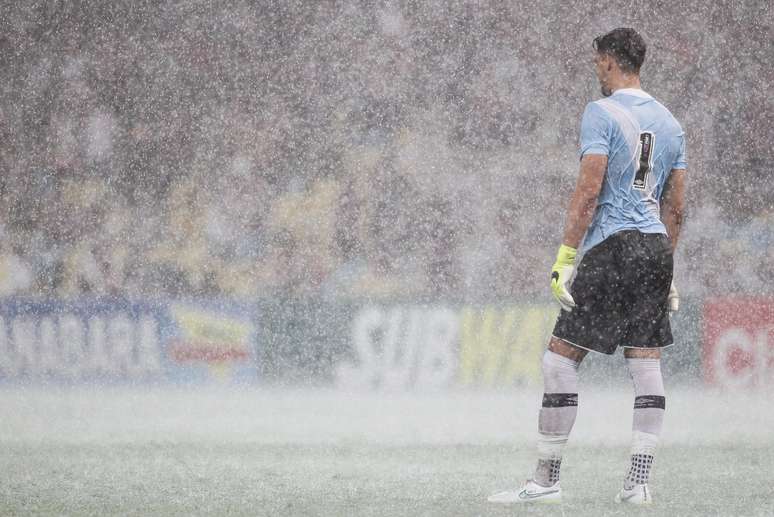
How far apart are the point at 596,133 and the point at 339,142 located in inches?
273

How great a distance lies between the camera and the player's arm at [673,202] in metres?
2.76

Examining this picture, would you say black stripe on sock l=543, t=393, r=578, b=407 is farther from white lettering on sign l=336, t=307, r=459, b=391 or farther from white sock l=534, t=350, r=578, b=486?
white lettering on sign l=336, t=307, r=459, b=391

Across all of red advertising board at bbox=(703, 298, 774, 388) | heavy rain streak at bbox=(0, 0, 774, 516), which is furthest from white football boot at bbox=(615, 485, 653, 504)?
red advertising board at bbox=(703, 298, 774, 388)

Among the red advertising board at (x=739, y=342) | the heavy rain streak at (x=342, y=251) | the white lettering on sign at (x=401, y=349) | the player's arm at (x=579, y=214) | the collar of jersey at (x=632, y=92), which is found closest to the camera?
the player's arm at (x=579, y=214)

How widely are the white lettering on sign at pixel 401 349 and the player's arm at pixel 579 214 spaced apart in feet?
11.8

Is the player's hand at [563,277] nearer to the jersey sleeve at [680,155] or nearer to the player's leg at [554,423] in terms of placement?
the player's leg at [554,423]

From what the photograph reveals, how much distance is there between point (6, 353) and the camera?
595cm

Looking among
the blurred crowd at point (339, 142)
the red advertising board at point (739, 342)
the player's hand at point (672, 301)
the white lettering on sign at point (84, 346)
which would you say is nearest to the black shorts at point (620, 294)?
the player's hand at point (672, 301)

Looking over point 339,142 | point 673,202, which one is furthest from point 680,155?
point 339,142

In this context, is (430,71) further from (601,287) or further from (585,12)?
(601,287)

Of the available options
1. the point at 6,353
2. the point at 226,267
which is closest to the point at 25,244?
the point at 226,267

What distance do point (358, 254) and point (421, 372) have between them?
2.32 meters

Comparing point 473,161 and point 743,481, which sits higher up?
point 473,161

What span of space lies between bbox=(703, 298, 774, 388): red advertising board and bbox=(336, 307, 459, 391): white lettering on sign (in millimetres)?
1444
